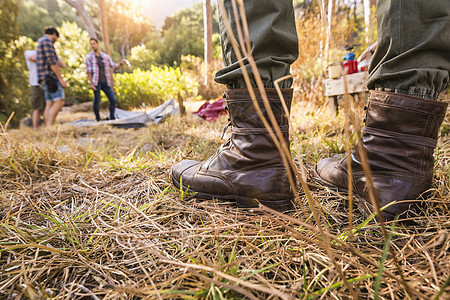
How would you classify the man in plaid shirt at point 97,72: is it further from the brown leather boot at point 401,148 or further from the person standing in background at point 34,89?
the brown leather boot at point 401,148

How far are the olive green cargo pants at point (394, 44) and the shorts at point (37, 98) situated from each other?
5.47m

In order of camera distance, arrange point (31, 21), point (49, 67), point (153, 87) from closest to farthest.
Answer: point (49, 67), point (153, 87), point (31, 21)

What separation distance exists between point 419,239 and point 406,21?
2.19 ft

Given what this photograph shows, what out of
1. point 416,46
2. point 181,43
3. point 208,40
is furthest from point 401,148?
point 181,43

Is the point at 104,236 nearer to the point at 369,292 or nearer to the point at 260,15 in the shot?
the point at 369,292

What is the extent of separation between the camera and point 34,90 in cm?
460

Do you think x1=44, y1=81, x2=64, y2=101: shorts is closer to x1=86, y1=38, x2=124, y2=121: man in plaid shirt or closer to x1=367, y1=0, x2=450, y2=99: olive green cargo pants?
x1=86, y1=38, x2=124, y2=121: man in plaid shirt

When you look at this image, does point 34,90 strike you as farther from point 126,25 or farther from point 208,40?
point 126,25

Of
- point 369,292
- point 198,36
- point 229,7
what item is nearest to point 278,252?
point 369,292

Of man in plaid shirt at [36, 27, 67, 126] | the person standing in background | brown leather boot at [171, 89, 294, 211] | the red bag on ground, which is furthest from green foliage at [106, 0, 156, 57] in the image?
brown leather boot at [171, 89, 294, 211]

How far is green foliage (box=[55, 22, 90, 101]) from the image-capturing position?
10.5 metres

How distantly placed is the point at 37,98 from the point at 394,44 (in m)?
6.06

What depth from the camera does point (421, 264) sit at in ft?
1.77

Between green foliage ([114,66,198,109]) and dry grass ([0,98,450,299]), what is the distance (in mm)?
6324
